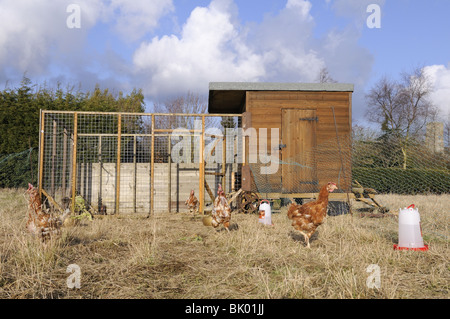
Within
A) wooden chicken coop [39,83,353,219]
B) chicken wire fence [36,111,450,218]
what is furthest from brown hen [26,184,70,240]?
wooden chicken coop [39,83,353,219]

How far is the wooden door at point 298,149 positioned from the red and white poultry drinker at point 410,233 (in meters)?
4.16

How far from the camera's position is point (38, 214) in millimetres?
4414

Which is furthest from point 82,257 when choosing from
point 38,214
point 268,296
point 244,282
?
point 268,296

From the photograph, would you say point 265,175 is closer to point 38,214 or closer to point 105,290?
point 38,214

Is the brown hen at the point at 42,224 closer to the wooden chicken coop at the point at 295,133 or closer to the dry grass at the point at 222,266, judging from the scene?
the dry grass at the point at 222,266

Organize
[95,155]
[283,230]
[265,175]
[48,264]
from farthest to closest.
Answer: [95,155] → [265,175] → [283,230] → [48,264]

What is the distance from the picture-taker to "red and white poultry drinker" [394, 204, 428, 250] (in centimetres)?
421

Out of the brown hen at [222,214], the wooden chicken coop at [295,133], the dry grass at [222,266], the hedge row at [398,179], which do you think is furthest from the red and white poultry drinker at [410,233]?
the hedge row at [398,179]

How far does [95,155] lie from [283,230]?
20.7ft

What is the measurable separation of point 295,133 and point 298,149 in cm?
44

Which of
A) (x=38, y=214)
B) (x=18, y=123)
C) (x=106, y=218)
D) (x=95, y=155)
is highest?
(x=18, y=123)

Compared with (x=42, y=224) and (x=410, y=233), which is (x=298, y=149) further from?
(x=42, y=224)

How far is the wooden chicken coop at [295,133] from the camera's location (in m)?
8.52

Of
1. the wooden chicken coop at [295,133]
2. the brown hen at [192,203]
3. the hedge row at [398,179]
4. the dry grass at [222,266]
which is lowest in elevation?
the dry grass at [222,266]
